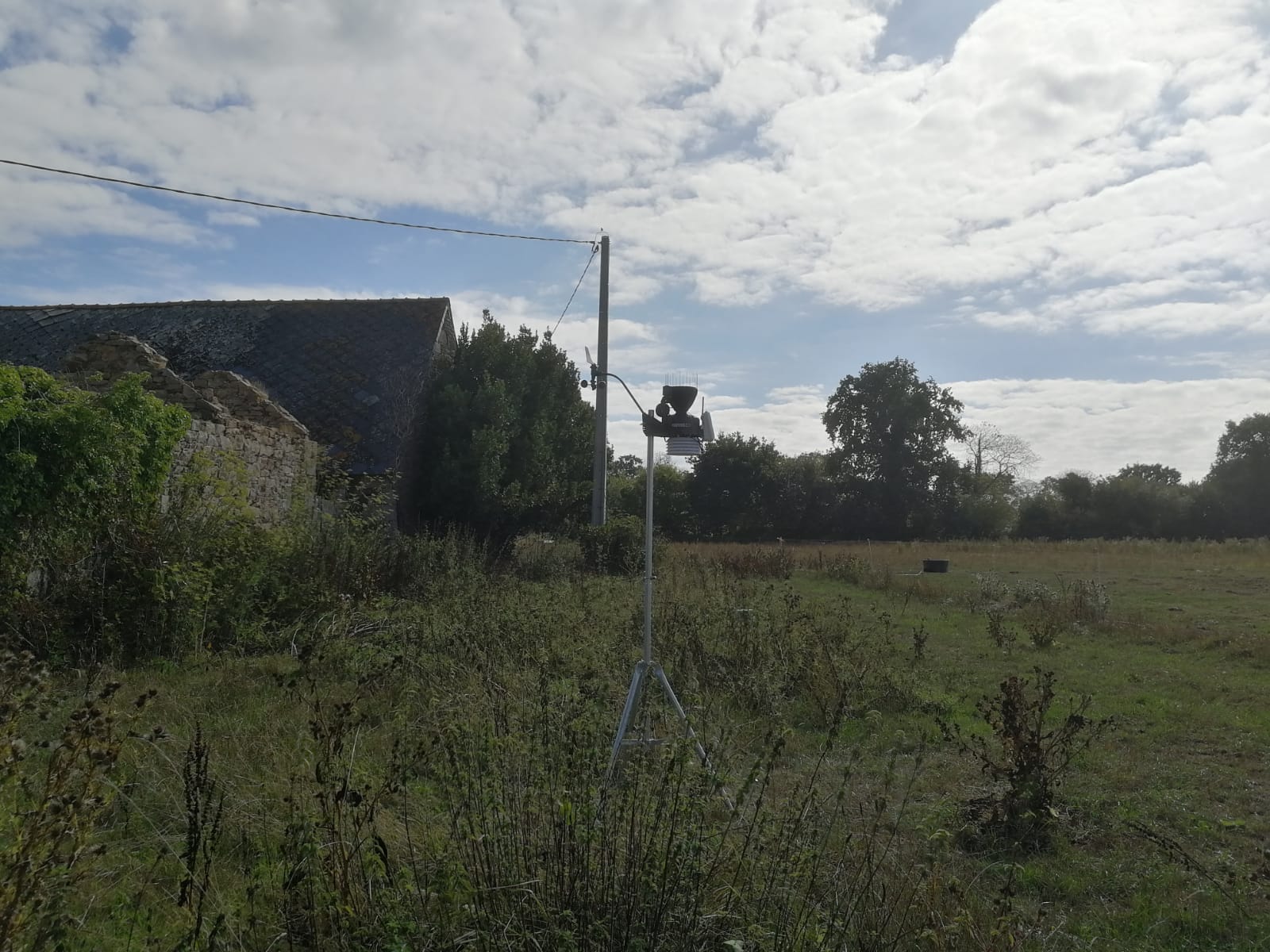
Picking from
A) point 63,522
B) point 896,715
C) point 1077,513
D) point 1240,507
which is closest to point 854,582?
point 896,715

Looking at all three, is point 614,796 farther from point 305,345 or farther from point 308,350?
point 305,345

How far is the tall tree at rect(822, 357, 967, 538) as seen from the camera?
45.0m

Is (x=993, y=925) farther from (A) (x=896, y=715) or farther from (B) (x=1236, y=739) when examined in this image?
(B) (x=1236, y=739)

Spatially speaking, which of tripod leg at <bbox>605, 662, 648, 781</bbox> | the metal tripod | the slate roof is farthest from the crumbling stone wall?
tripod leg at <bbox>605, 662, 648, 781</bbox>

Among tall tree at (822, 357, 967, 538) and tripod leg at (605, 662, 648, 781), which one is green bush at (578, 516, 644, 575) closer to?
tripod leg at (605, 662, 648, 781)

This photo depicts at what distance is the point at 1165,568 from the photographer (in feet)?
75.4

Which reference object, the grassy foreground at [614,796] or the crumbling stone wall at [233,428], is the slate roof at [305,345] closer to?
the crumbling stone wall at [233,428]

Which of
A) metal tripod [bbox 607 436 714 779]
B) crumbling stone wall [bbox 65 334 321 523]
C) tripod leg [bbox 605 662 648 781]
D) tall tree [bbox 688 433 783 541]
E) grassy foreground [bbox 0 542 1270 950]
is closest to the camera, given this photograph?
grassy foreground [bbox 0 542 1270 950]

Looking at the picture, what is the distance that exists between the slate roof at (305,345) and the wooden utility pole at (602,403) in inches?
141

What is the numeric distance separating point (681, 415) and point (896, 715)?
3.18 metres

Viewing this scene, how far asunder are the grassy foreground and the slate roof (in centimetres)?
795

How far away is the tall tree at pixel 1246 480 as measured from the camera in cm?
4253

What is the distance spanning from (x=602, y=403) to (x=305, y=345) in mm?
6266

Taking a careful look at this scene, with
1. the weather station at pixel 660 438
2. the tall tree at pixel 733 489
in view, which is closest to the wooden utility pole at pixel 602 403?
the weather station at pixel 660 438
